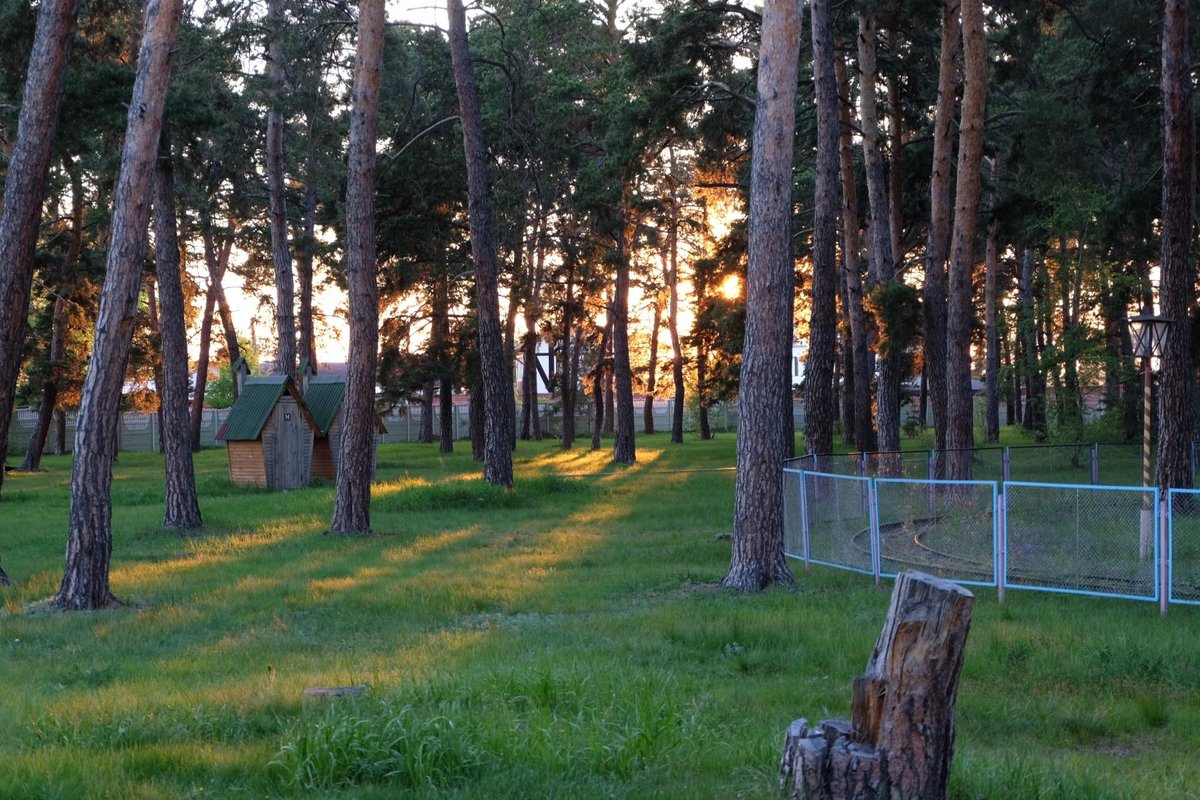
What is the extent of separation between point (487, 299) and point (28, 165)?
44.3ft

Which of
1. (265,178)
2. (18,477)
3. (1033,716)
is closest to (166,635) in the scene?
(1033,716)

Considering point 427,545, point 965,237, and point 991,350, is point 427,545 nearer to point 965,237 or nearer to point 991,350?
point 965,237

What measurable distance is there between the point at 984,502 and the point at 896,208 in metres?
19.6

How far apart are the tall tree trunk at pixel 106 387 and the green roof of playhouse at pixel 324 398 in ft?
71.6

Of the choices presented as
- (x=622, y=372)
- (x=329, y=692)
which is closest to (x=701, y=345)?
(x=622, y=372)

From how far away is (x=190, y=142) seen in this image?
75.3 ft

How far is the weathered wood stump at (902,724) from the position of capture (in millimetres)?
5578

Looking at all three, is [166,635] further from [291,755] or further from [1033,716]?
[1033,716]

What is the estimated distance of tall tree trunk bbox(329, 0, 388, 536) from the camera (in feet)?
69.3

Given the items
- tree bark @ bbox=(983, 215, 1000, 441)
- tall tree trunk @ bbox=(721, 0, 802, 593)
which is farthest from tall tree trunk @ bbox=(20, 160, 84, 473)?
tree bark @ bbox=(983, 215, 1000, 441)

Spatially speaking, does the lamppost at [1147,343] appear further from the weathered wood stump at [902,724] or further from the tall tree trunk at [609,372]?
the tall tree trunk at [609,372]

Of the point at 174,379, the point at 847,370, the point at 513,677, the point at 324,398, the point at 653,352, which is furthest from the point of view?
the point at 653,352

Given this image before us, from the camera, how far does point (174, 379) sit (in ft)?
75.1

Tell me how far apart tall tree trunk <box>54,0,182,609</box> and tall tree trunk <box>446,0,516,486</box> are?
1365 centimetres
